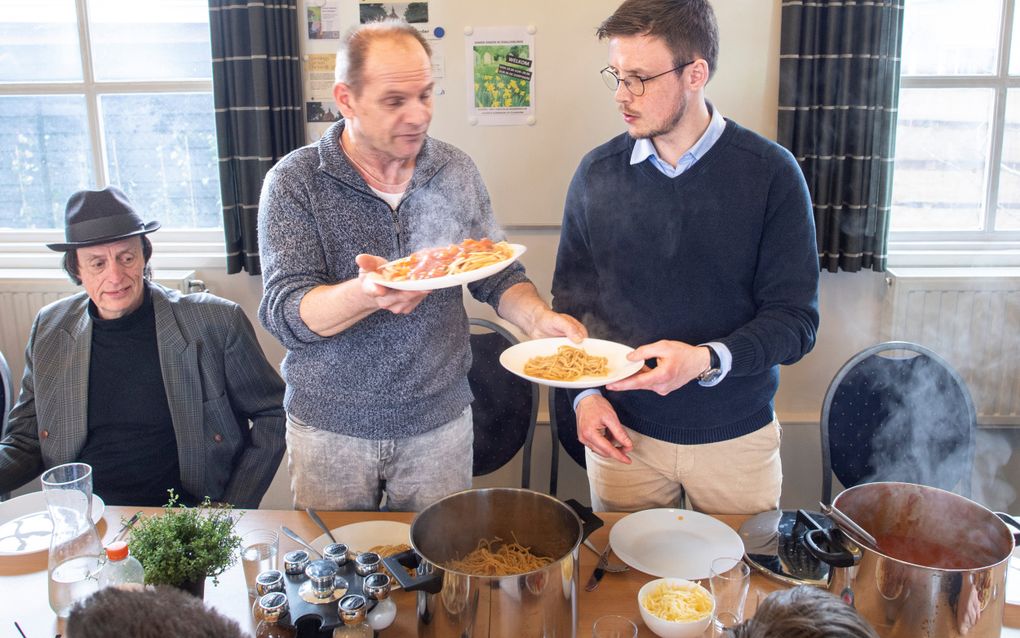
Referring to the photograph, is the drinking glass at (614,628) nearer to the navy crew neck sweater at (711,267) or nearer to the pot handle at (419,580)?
the pot handle at (419,580)

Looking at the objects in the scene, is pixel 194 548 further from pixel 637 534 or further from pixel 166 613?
pixel 637 534

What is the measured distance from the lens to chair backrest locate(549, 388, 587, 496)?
2.95 meters

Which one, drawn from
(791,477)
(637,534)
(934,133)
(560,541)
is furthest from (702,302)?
(934,133)

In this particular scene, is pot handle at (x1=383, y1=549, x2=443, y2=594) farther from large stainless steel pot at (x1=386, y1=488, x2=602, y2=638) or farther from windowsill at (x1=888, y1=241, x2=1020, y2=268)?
windowsill at (x1=888, y1=241, x2=1020, y2=268)

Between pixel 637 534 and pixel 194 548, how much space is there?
89 cm

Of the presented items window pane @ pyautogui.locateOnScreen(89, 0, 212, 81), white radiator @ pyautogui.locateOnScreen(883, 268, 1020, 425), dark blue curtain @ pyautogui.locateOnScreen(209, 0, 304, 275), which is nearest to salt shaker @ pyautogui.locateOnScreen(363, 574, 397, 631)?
dark blue curtain @ pyautogui.locateOnScreen(209, 0, 304, 275)

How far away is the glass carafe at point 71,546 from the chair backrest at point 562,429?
172 centimetres

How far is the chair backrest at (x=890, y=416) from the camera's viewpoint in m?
2.56

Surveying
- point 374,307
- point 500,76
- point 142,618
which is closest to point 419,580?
point 142,618

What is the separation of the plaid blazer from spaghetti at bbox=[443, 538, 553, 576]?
3.87ft

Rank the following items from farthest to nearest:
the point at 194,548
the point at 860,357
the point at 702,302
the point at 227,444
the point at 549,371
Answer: the point at 860,357
the point at 227,444
the point at 702,302
the point at 549,371
the point at 194,548

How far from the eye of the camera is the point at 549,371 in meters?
1.84

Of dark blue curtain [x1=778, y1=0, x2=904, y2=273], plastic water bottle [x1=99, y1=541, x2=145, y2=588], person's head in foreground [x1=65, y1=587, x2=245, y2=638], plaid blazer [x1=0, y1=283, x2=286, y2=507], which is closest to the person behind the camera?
person's head in foreground [x1=65, y1=587, x2=245, y2=638]

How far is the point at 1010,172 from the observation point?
360 centimetres
